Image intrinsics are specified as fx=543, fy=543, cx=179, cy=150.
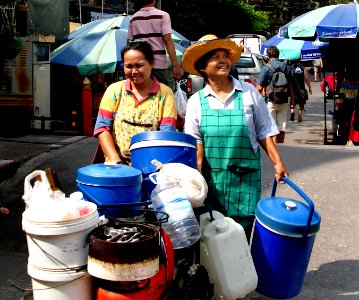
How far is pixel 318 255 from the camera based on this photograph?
16.2ft

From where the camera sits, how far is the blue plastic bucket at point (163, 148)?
3.19 m

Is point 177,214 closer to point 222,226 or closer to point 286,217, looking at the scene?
point 222,226

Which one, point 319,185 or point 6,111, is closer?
point 319,185

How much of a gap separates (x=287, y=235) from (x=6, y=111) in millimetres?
8898

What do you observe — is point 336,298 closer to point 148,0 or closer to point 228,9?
point 148,0

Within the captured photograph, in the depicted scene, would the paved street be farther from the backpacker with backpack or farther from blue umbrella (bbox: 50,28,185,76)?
blue umbrella (bbox: 50,28,185,76)

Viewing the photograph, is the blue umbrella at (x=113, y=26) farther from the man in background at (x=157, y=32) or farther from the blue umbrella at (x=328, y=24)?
the man in background at (x=157, y=32)

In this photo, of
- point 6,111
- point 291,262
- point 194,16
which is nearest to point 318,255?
point 291,262

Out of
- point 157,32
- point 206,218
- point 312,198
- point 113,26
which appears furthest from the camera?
point 113,26

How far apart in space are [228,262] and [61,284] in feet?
3.33

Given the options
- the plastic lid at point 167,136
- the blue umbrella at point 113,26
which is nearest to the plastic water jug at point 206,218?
the plastic lid at point 167,136

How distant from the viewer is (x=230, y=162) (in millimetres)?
3615

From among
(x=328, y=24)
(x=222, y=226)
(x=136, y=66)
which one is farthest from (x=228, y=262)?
(x=328, y=24)

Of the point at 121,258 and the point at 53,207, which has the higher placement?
the point at 53,207
